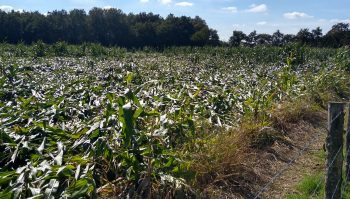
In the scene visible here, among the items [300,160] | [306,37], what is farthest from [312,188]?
[306,37]

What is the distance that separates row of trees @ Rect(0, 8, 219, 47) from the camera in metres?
43.8

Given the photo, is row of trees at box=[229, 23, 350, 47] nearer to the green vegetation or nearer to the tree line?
the tree line

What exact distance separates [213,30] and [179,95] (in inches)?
1902

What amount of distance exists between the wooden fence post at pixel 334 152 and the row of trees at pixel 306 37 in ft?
113

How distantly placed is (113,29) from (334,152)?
46998 millimetres

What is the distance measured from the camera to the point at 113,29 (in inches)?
1913

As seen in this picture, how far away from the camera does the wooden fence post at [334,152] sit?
130 inches

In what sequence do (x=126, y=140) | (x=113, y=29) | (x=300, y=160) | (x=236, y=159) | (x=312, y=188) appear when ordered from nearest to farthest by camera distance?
1. (x=126, y=140)
2. (x=312, y=188)
3. (x=236, y=159)
4. (x=300, y=160)
5. (x=113, y=29)

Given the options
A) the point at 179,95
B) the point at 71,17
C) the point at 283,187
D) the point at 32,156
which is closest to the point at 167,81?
the point at 179,95

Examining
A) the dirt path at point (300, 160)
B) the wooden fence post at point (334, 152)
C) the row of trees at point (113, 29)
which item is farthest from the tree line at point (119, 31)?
the wooden fence post at point (334, 152)

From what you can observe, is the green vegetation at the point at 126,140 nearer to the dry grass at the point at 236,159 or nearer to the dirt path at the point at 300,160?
the dry grass at the point at 236,159

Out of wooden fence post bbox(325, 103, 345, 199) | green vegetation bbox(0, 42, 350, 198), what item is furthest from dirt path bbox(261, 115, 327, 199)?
wooden fence post bbox(325, 103, 345, 199)

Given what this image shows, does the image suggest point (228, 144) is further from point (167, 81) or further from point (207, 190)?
point (167, 81)

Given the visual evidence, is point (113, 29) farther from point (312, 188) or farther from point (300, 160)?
point (312, 188)
